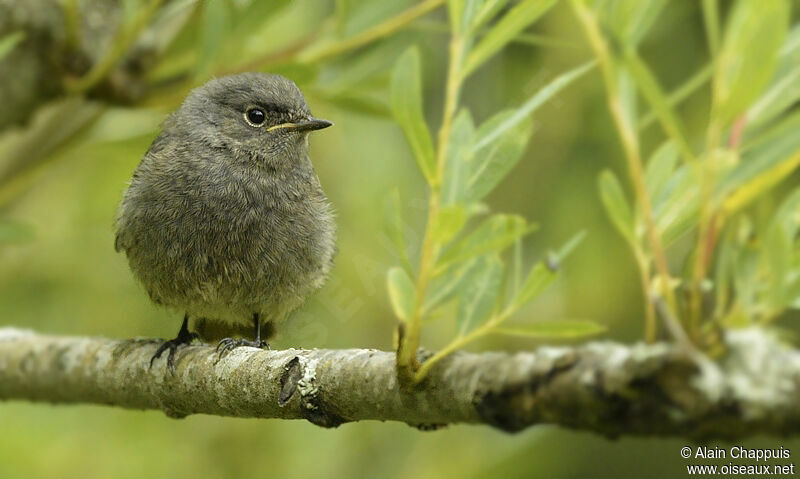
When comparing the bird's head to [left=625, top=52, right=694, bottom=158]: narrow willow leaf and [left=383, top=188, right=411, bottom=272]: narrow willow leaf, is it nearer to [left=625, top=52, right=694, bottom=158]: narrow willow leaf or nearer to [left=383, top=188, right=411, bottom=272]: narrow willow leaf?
[left=383, top=188, right=411, bottom=272]: narrow willow leaf

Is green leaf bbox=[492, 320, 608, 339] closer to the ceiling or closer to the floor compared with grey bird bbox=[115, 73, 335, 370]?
closer to the floor

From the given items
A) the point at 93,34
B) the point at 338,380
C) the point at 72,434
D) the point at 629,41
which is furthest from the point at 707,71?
the point at 72,434

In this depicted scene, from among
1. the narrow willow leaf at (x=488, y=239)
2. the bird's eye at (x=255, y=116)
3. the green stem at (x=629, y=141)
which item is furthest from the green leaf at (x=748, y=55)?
the bird's eye at (x=255, y=116)

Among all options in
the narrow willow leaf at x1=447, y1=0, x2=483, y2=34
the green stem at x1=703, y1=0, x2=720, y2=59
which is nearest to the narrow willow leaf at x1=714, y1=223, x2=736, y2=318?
the green stem at x1=703, y1=0, x2=720, y2=59

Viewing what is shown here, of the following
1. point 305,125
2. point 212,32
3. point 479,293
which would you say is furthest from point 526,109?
point 305,125

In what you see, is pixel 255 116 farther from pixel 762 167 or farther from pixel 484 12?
pixel 762 167

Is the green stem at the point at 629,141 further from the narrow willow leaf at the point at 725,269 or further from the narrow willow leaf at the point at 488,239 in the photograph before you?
the narrow willow leaf at the point at 488,239

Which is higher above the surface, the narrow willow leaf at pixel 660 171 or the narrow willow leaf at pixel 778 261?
the narrow willow leaf at pixel 660 171

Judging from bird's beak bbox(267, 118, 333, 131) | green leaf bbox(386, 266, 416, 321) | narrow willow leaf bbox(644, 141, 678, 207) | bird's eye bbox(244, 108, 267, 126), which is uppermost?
bird's eye bbox(244, 108, 267, 126)
